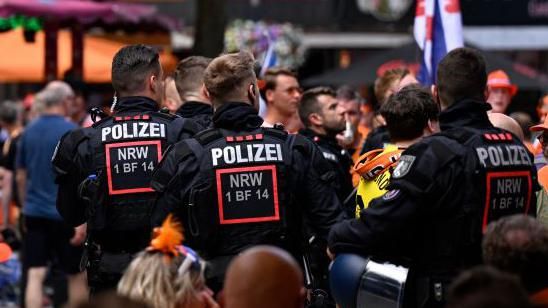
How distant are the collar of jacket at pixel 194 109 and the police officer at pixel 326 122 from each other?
1206 mm

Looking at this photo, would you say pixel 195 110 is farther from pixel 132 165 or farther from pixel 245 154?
pixel 245 154

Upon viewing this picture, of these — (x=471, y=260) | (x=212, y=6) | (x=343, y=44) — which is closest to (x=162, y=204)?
(x=471, y=260)

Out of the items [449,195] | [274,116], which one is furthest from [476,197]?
[274,116]

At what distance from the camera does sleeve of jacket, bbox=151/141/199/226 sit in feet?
20.6

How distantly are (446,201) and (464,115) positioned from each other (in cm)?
45

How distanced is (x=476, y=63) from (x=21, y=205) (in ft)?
24.2

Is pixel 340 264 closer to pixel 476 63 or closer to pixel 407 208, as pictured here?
pixel 407 208

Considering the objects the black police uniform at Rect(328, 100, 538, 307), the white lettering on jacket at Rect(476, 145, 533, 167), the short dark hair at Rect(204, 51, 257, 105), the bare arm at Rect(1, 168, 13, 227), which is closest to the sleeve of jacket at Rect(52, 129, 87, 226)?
the short dark hair at Rect(204, 51, 257, 105)

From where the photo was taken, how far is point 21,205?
1251cm

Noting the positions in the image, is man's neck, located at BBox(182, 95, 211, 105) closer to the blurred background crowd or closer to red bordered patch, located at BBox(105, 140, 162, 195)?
the blurred background crowd

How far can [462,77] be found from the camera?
597cm

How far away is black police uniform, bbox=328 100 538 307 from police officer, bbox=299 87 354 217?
318cm

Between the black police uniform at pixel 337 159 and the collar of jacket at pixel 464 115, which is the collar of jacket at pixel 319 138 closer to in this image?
the black police uniform at pixel 337 159

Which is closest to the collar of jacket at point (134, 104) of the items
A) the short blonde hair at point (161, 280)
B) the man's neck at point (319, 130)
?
the short blonde hair at point (161, 280)
